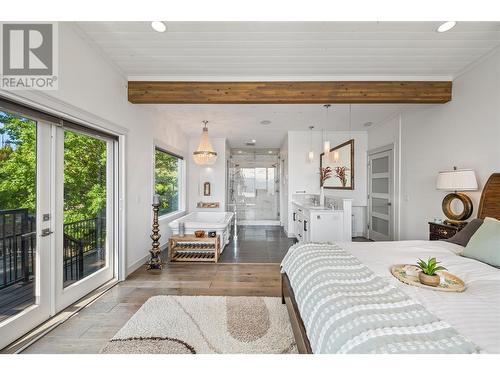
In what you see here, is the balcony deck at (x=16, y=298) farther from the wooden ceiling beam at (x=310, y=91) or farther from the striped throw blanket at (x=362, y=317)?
the wooden ceiling beam at (x=310, y=91)

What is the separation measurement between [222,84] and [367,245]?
8.82ft

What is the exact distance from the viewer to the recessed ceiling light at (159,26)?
2090mm

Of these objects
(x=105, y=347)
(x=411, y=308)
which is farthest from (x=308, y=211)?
(x=105, y=347)

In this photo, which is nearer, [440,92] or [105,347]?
[105,347]

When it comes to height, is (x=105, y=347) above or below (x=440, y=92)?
below

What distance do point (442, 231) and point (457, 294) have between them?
212 cm

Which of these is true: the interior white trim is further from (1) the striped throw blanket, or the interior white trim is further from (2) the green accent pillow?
(1) the striped throw blanket

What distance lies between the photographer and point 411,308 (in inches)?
43.2

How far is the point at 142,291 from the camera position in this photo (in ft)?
8.98

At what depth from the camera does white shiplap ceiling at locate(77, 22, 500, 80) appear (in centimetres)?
217

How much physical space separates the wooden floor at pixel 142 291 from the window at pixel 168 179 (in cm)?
169
